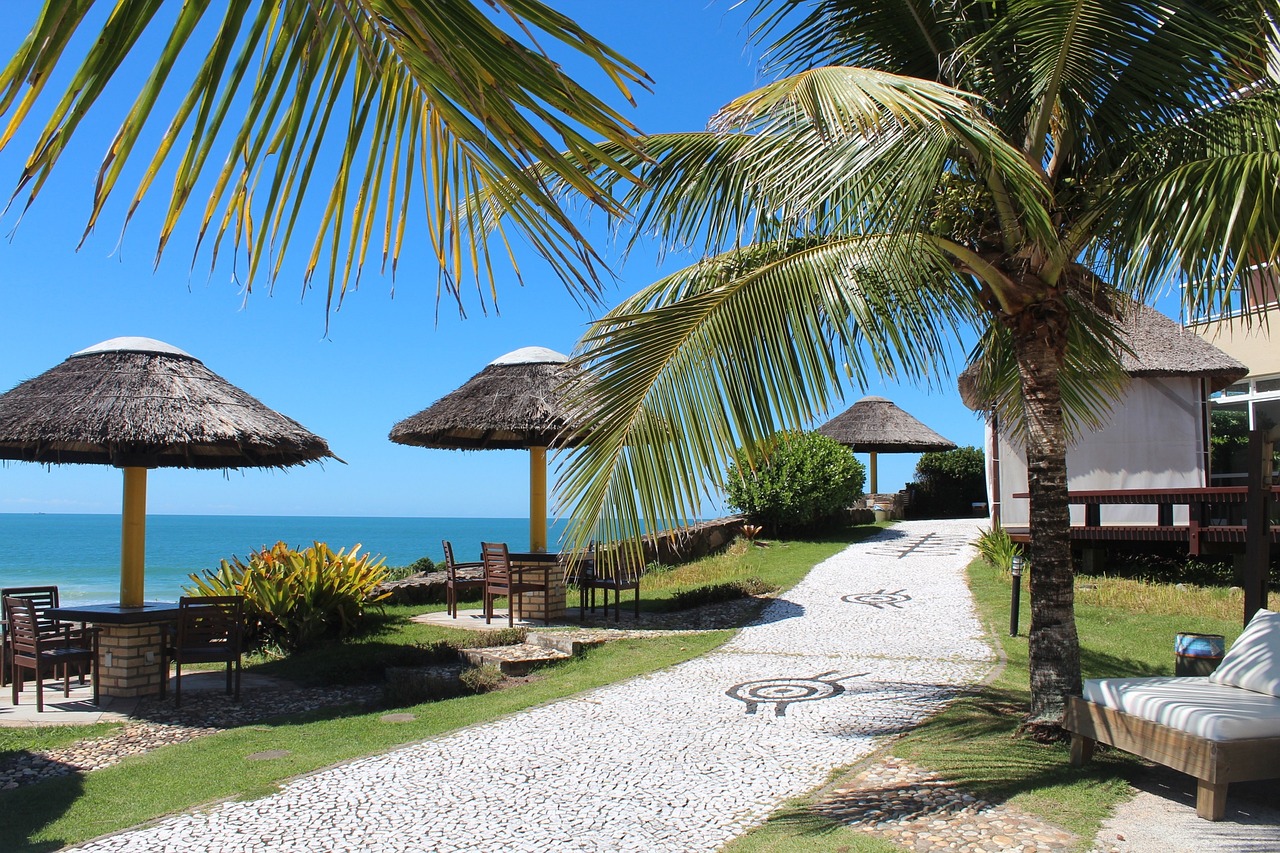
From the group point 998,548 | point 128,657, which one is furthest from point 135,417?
point 998,548

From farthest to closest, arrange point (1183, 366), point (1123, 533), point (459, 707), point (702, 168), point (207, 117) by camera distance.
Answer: point (1183, 366) < point (1123, 533) < point (459, 707) < point (702, 168) < point (207, 117)

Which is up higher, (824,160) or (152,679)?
(824,160)

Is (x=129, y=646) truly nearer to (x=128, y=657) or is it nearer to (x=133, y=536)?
(x=128, y=657)

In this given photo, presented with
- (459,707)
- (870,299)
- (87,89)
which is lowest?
(459,707)

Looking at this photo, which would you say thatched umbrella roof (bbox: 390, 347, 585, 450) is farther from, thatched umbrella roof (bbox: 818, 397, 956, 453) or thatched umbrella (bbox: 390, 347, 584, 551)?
thatched umbrella roof (bbox: 818, 397, 956, 453)

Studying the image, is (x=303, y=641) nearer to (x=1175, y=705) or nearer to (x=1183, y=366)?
(x=1175, y=705)

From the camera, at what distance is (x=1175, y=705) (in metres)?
4.93

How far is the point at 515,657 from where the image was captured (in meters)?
9.83

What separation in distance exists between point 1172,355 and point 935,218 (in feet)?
37.7

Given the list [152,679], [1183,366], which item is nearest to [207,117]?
[152,679]

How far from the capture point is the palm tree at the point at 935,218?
4.57 m

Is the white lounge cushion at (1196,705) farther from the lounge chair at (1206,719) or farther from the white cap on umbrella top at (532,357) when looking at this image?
the white cap on umbrella top at (532,357)

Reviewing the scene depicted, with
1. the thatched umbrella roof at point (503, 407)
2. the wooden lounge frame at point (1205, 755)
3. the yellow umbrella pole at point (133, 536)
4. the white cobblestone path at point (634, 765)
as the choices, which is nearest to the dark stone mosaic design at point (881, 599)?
the white cobblestone path at point (634, 765)

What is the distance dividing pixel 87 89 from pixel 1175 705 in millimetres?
5541
